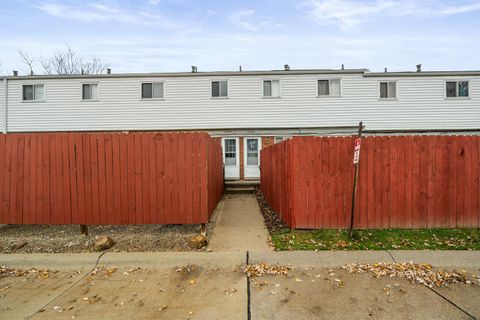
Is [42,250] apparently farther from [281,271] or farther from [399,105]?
[399,105]

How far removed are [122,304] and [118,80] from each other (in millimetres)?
14544

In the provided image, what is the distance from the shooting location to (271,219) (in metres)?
8.55

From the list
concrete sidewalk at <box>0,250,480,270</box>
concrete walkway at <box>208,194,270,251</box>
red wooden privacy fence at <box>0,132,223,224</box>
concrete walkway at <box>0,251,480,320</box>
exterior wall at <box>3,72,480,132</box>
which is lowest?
concrete walkway at <box>0,251,480,320</box>

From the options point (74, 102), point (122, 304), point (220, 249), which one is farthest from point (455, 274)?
point (74, 102)

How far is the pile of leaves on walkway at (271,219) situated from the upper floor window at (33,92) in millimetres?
13141

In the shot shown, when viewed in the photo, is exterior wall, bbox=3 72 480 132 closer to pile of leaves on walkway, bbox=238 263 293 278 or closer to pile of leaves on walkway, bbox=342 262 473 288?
pile of leaves on walkway, bbox=238 263 293 278

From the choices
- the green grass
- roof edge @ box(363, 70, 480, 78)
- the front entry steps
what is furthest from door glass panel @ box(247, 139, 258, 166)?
the green grass

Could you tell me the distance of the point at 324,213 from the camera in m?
6.91

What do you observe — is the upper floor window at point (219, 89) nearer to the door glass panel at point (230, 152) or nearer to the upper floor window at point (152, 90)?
the door glass panel at point (230, 152)

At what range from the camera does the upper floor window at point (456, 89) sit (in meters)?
16.2

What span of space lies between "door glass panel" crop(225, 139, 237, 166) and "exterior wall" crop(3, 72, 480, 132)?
784 millimetres

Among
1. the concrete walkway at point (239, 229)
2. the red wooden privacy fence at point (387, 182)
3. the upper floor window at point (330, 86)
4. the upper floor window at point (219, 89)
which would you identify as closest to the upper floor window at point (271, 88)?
the upper floor window at point (219, 89)

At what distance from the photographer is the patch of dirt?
20.2 ft

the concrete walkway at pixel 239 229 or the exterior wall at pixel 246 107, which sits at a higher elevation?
the exterior wall at pixel 246 107
